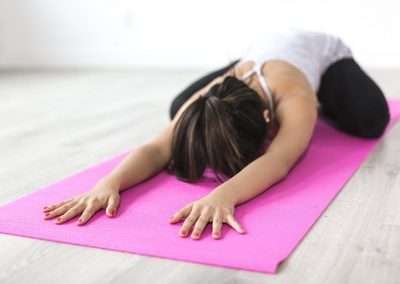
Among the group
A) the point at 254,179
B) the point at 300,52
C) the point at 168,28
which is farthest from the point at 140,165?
the point at 168,28

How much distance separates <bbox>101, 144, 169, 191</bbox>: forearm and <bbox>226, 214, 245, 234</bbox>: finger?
350mm

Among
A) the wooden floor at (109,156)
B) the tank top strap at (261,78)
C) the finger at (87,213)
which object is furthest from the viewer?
the tank top strap at (261,78)

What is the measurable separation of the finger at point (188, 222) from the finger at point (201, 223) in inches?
0.5

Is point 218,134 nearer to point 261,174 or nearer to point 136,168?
point 261,174

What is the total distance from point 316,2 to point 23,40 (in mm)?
2063

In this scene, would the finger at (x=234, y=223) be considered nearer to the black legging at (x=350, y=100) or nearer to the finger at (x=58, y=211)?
the finger at (x=58, y=211)

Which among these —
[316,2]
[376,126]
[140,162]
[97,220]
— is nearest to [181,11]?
[316,2]

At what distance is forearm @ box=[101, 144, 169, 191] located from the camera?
1.61 m

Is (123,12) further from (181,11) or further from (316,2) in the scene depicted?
(316,2)

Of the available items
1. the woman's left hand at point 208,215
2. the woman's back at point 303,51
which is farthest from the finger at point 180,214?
the woman's back at point 303,51

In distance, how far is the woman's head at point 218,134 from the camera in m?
1.59

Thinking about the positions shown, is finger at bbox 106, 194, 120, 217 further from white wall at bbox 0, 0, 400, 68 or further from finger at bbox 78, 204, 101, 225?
white wall at bbox 0, 0, 400, 68

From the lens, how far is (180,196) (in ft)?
5.21

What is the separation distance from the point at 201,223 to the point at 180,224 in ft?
0.23
